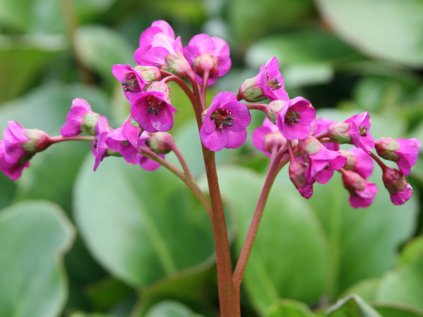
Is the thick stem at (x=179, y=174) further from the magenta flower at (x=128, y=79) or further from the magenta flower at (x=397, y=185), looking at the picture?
the magenta flower at (x=397, y=185)

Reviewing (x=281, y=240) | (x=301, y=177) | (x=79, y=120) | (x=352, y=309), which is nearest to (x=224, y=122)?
(x=301, y=177)

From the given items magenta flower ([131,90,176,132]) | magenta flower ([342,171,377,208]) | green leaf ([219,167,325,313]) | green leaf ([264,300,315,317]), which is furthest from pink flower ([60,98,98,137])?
green leaf ([219,167,325,313])

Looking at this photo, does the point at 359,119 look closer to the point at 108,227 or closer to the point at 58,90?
the point at 108,227

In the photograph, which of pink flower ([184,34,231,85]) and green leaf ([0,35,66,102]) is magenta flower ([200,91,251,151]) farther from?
green leaf ([0,35,66,102])

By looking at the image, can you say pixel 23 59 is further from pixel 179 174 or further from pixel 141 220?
pixel 179 174

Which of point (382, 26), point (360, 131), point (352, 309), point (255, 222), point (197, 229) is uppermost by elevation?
point (360, 131)
